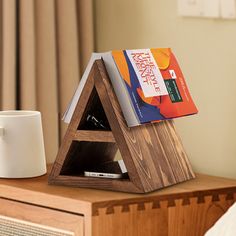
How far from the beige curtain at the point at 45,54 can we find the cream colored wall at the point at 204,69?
8.0 inches

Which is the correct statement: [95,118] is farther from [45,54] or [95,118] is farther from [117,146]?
[45,54]

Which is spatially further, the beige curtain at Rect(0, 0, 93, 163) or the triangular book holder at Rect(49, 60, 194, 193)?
the beige curtain at Rect(0, 0, 93, 163)

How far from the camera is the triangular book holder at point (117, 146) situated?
1.51 meters

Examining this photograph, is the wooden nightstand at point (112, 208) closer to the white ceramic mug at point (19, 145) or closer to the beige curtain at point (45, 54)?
the white ceramic mug at point (19, 145)

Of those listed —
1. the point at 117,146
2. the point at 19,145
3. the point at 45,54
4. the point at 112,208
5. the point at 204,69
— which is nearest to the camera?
the point at 112,208

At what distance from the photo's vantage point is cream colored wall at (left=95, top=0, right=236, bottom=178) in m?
1.78

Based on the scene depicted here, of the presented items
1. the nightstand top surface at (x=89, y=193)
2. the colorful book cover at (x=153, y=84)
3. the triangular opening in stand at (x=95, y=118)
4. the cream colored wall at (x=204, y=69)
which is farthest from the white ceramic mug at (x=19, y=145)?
the cream colored wall at (x=204, y=69)

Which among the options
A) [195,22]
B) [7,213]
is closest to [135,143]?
[7,213]

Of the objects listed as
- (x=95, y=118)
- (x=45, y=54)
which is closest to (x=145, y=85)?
(x=95, y=118)

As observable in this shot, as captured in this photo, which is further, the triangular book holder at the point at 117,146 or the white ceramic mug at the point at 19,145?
the white ceramic mug at the point at 19,145

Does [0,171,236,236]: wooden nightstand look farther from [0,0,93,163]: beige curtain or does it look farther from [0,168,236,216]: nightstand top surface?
[0,0,93,163]: beige curtain

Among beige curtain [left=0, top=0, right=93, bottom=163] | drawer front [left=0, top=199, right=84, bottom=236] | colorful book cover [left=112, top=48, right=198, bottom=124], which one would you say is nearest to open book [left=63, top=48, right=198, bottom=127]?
colorful book cover [left=112, top=48, right=198, bottom=124]

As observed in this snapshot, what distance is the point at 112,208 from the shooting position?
4.74 feet

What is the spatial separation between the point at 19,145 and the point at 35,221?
20 cm
